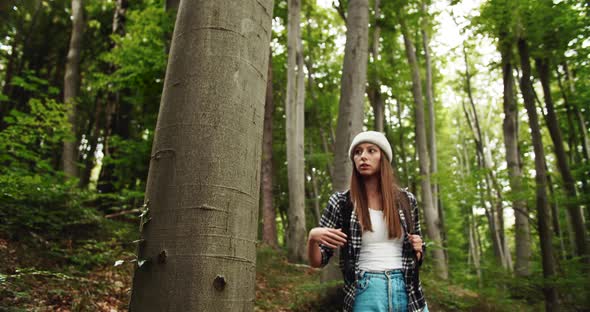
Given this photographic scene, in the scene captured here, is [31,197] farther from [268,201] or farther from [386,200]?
[268,201]

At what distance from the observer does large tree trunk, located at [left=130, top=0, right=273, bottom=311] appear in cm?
134

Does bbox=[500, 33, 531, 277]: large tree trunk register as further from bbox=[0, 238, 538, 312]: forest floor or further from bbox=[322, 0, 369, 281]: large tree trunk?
bbox=[322, 0, 369, 281]: large tree trunk

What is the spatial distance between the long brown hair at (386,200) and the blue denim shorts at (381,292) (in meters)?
0.25

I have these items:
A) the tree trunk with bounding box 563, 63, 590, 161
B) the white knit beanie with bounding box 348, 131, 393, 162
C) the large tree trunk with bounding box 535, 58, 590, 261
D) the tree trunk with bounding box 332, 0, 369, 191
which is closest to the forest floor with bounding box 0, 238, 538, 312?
the tree trunk with bounding box 332, 0, 369, 191

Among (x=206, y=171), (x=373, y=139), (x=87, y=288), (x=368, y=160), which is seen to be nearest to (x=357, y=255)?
(x=368, y=160)

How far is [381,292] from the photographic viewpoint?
7.18 ft

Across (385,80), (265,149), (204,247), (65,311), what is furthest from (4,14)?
(385,80)

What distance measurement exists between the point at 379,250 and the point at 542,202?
6406 millimetres

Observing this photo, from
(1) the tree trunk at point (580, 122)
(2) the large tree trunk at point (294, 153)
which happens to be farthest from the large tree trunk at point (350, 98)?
(1) the tree trunk at point (580, 122)

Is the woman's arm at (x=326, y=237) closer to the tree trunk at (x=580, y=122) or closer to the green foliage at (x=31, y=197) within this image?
the green foliage at (x=31, y=197)

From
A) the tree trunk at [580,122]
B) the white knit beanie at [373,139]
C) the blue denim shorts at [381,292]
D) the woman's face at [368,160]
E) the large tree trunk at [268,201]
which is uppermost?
the tree trunk at [580,122]

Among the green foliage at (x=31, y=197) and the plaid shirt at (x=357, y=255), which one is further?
the green foliage at (x=31, y=197)

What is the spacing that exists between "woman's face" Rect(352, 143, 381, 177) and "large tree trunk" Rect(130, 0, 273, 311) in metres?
1.10

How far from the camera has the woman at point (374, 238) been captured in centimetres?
220
